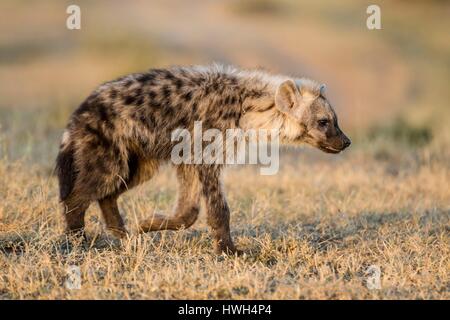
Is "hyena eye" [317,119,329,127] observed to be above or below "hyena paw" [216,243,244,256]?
above

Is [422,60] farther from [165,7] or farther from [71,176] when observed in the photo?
[71,176]

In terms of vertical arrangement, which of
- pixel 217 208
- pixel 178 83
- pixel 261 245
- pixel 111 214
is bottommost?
pixel 261 245

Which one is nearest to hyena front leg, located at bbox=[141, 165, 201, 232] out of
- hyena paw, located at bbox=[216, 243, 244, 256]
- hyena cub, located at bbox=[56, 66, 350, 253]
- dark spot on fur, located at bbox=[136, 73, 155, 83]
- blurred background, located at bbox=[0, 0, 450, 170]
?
hyena cub, located at bbox=[56, 66, 350, 253]

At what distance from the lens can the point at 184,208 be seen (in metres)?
6.24

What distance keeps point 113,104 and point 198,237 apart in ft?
3.72

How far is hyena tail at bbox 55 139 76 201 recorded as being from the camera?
594cm

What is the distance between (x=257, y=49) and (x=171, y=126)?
13.0m

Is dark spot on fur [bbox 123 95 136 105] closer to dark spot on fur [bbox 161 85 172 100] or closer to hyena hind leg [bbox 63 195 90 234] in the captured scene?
dark spot on fur [bbox 161 85 172 100]

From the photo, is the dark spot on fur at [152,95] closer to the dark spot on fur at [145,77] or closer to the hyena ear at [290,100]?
the dark spot on fur at [145,77]

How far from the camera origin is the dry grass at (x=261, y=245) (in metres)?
4.91

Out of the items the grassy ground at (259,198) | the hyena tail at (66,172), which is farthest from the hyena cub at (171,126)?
the grassy ground at (259,198)

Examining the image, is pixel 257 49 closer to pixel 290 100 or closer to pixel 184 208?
pixel 290 100

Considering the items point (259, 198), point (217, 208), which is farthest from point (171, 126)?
point (259, 198)

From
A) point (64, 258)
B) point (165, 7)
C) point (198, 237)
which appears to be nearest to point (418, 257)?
point (198, 237)
